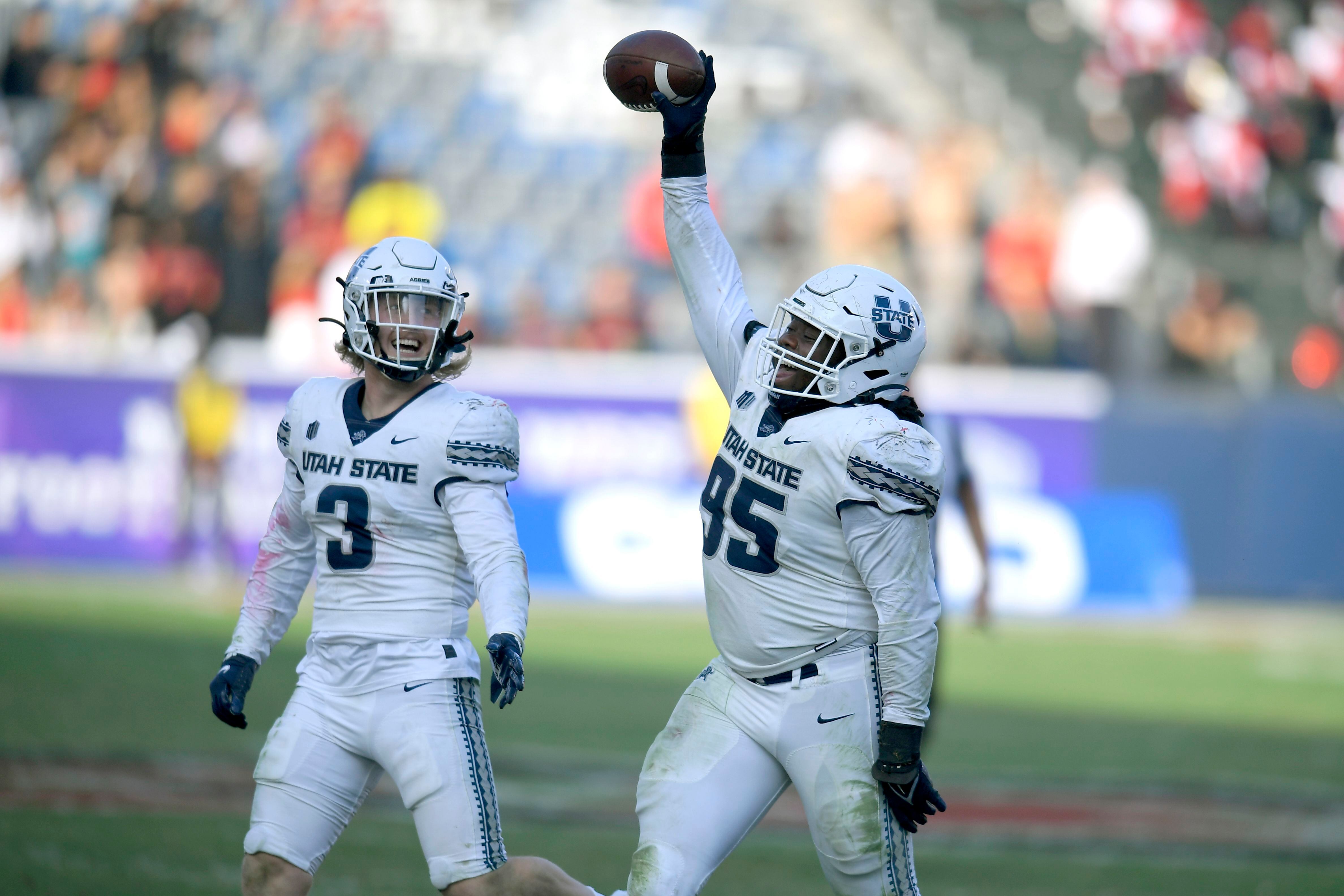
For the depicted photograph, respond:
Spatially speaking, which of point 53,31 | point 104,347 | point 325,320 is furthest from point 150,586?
point 325,320

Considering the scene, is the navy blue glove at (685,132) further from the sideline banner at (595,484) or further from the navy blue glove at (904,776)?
the sideline banner at (595,484)

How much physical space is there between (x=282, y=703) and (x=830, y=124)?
11.4 meters

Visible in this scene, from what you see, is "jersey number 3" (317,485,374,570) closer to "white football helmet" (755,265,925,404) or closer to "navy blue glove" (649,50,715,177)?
"white football helmet" (755,265,925,404)

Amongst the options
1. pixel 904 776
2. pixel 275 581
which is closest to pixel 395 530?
pixel 275 581

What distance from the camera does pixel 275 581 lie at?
4430mm

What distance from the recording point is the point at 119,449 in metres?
14.4

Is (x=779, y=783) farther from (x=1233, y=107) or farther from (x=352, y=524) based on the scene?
(x=1233, y=107)

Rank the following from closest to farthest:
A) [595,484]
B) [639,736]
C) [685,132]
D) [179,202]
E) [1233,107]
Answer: [685,132] → [639,736] → [595,484] → [179,202] → [1233,107]

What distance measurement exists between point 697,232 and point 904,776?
1.61m

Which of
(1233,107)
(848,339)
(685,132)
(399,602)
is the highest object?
(1233,107)

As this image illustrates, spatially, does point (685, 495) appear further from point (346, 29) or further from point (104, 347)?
point (346, 29)

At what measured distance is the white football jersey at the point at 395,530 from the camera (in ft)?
13.5

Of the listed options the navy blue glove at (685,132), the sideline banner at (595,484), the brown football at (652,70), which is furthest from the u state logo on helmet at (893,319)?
the sideline banner at (595,484)

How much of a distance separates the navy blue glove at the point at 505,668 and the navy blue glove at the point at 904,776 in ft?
2.80
